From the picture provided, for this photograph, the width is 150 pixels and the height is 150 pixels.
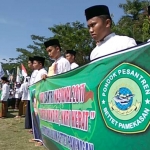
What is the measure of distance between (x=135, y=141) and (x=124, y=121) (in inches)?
6.1

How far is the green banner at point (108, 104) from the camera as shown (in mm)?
1854

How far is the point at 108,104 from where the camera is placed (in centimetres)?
212

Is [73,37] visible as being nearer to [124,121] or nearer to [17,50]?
[17,50]

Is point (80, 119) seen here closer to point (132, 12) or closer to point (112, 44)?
point (112, 44)

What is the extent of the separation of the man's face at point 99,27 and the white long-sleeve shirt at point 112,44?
54 millimetres

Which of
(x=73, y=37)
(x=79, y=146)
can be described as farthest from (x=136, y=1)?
(x=79, y=146)

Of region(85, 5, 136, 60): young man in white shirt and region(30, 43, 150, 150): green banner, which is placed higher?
region(85, 5, 136, 60): young man in white shirt

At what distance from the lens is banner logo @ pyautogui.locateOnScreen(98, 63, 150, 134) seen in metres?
1.83

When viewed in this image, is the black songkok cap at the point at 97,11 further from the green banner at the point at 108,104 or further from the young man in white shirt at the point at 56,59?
the young man in white shirt at the point at 56,59

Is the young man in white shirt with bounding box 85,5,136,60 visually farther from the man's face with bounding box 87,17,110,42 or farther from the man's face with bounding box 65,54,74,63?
the man's face with bounding box 65,54,74,63

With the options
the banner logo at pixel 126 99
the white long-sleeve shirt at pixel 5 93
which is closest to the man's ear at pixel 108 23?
the banner logo at pixel 126 99

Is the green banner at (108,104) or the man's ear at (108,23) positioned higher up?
the man's ear at (108,23)

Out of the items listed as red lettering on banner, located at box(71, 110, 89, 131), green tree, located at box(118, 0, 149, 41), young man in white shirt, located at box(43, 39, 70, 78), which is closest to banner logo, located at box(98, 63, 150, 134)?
red lettering on banner, located at box(71, 110, 89, 131)

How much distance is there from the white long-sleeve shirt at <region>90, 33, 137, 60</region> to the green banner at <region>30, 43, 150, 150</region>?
0.19 meters
